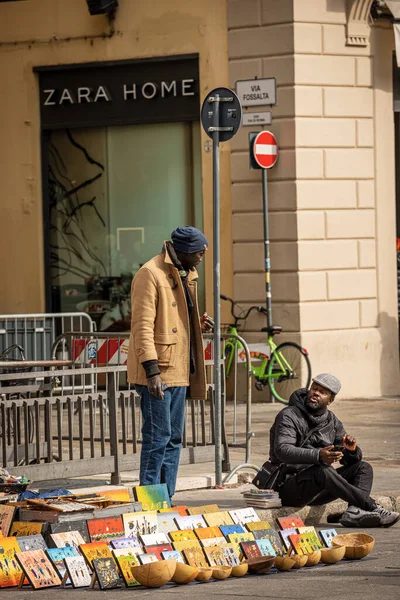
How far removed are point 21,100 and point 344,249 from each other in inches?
176

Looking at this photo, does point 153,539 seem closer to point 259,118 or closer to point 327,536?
point 327,536

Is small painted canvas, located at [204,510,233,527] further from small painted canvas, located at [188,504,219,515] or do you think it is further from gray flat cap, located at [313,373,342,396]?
gray flat cap, located at [313,373,342,396]

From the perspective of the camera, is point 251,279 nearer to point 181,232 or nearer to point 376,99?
point 376,99

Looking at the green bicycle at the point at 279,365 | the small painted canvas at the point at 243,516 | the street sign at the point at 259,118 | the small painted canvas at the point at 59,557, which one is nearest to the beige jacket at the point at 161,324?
the small painted canvas at the point at 243,516

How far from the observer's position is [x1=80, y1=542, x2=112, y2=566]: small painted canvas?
7.02m

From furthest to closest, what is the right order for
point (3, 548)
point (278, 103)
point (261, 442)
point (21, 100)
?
point (21, 100) → point (278, 103) → point (261, 442) → point (3, 548)

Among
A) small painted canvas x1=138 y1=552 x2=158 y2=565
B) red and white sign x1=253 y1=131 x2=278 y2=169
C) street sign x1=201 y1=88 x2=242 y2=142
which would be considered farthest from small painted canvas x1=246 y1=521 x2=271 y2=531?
red and white sign x1=253 y1=131 x2=278 y2=169

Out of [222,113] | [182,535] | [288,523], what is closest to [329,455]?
[288,523]

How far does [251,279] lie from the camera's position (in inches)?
635

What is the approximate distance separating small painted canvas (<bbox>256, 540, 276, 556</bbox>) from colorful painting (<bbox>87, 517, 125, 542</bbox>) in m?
0.75

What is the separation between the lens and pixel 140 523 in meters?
7.61

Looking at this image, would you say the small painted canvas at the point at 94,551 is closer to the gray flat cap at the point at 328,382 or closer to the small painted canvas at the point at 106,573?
the small painted canvas at the point at 106,573

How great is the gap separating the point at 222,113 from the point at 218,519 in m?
3.24

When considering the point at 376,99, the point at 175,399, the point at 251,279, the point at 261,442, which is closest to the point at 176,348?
the point at 175,399
